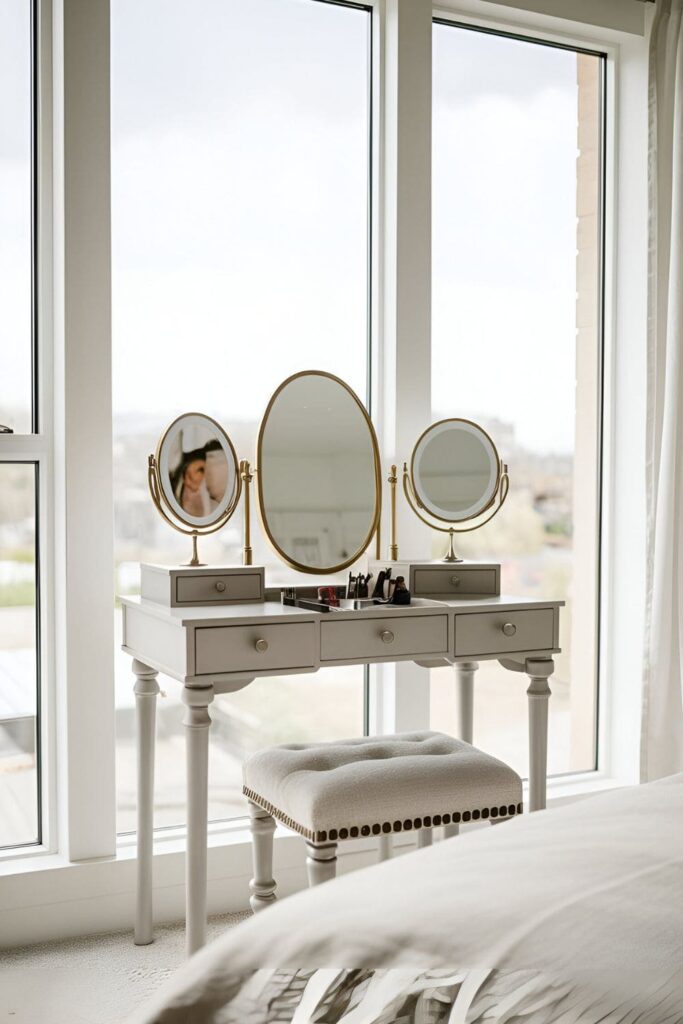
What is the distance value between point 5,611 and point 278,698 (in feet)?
2.47

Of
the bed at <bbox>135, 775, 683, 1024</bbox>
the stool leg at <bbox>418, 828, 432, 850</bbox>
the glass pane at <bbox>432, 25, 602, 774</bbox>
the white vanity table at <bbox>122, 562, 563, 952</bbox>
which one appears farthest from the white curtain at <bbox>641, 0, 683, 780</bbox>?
the bed at <bbox>135, 775, 683, 1024</bbox>

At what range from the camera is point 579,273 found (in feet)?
10.2

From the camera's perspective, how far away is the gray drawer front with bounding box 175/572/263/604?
7.02 feet

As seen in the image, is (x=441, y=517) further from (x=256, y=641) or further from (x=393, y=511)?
(x=256, y=641)

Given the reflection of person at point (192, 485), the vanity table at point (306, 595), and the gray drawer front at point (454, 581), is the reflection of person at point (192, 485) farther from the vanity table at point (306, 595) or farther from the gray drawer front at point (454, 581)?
the gray drawer front at point (454, 581)

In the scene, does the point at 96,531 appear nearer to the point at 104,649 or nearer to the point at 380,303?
the point at 104,649

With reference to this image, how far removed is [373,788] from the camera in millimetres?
1828

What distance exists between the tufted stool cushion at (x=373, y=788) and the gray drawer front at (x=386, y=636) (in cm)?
20

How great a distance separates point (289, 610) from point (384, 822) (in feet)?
1.60

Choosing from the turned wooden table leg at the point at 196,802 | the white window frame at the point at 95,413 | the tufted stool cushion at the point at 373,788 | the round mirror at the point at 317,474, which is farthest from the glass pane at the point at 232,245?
the tufted stool cushion at the point at 373,788

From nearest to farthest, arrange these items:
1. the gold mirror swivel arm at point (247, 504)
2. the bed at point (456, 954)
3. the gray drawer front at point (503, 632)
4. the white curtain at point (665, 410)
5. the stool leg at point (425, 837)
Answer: the bed at point (456, 954) < the gray drawer front at point (503, 632) < the gold mirror swivel arm at point (247, 504) < the stool leg at point (425, 837) < the white curtain at point (665, 410)

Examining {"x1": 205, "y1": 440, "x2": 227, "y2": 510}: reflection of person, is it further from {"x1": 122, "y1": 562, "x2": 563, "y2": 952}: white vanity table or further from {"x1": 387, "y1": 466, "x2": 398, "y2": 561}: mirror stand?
{"x1": 387, "y1": 466, "x2": 398, "y2": 561}: mirror stand

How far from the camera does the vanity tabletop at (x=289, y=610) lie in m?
1.97

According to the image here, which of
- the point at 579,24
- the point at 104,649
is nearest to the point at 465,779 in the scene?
the point at 104,649
